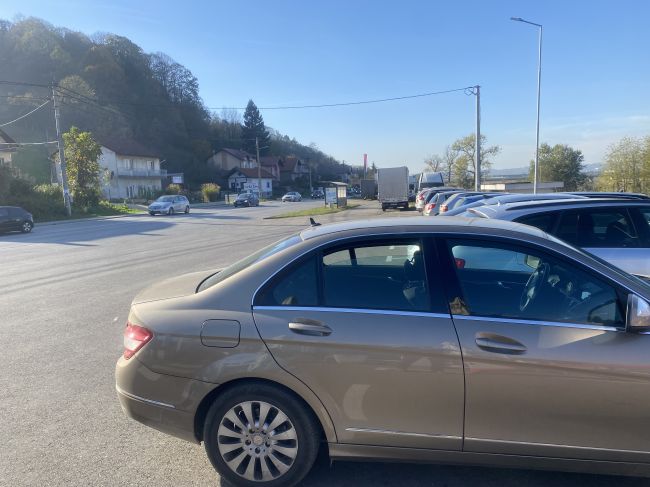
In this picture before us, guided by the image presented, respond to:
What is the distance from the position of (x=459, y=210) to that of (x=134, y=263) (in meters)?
9.20

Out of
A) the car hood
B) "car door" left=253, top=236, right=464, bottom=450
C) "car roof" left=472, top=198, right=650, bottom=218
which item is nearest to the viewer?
"car door" left=253, top=236, right=464, bottom=450

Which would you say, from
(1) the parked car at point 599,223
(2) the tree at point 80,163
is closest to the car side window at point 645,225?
(1) the parked car at point 599,223

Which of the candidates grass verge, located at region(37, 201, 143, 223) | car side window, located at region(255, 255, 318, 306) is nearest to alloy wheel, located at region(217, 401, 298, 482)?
car side window, located at region(255, 255, 318, 306)

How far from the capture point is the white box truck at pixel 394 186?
3644 cm

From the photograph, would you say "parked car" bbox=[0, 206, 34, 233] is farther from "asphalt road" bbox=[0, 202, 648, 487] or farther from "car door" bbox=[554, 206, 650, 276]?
"car door" bbox=[554, 206, 650, 276]

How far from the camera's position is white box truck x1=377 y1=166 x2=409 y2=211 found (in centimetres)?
3644

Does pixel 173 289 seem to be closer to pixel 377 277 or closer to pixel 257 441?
pixel 257 441

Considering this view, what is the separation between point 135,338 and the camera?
3.02m

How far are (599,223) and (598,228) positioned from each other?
60mm

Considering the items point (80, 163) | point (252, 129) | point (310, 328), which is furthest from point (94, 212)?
point (252, 129)

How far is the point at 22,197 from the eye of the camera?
34125mm

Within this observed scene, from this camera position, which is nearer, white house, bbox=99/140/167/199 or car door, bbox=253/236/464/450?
car door, bbox=253/236/464/450

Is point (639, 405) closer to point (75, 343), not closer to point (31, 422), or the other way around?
point (31, 422)

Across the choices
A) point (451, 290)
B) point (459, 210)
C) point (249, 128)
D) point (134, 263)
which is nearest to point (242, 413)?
point (451, 290)
